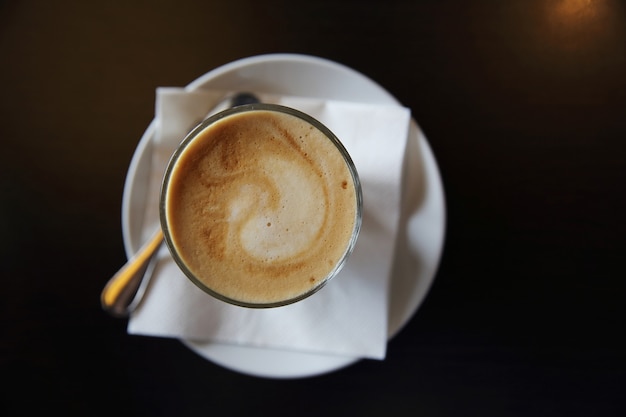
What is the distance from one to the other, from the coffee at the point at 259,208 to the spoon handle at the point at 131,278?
11 centimetres

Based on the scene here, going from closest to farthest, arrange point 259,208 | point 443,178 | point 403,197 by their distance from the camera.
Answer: point 259,208, point 403,197, point 443,178

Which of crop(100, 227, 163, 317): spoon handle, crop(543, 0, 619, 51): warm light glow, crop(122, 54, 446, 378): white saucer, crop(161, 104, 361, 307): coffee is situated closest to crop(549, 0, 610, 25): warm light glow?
crop(543, 0, 619, 51): warm light glow

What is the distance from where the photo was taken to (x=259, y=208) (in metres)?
0.75

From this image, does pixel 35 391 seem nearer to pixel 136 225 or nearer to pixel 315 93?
pixel 136 225

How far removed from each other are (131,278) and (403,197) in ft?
1.63

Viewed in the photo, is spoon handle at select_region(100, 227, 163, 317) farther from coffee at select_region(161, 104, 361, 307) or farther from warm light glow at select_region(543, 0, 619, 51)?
warm light glow at select_region(543, 0, 619, 51)

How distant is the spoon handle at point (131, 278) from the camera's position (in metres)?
0.84

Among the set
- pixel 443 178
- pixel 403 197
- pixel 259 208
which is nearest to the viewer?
pixel 259 208

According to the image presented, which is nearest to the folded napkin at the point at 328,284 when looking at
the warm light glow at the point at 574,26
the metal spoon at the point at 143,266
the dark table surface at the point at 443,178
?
the metal spoon at the point at 143,266

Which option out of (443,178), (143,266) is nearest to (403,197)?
(443,178)

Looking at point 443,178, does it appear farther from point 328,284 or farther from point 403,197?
point 328,284

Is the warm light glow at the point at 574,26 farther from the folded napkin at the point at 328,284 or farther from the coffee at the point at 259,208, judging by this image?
the coffee at the point at 259,208

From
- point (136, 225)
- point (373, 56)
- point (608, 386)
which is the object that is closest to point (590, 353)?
point (608, 386)

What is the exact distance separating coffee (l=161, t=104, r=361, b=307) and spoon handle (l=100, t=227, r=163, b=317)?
11cm
